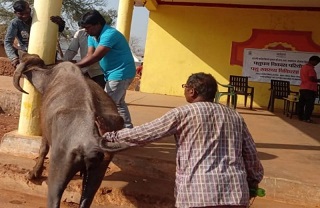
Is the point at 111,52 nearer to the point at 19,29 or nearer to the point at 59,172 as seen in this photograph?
the point at 19,29

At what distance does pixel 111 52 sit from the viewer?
195 inches

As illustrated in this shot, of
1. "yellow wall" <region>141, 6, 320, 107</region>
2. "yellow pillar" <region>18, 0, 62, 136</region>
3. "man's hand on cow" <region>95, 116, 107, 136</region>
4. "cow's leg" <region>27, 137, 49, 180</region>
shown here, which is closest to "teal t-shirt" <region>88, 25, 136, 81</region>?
"yellow pillar" <region>18, 0, 62, 136</region>

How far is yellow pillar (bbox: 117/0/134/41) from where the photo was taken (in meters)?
9.84

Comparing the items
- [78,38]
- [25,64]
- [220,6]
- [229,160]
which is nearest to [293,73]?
[220,6]

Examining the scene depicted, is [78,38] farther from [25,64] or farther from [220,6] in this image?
[220,6]

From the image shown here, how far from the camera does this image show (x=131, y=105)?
9.73m

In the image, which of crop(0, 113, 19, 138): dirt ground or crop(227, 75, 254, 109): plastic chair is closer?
crop(0, 113, 19, 138): dirt ground

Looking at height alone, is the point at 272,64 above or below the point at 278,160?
above

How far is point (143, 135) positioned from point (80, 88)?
1.19 metres

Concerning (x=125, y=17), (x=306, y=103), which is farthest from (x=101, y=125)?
(x=306, y=103)

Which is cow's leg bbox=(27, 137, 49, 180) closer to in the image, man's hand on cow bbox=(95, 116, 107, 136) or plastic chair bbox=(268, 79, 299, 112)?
man's hand on cow bbox=(95, 116, 107, 136)

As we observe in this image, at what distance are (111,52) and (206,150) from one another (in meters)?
2.68

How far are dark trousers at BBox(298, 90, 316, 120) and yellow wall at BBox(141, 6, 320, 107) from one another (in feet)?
9.17

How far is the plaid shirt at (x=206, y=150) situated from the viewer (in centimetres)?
255
